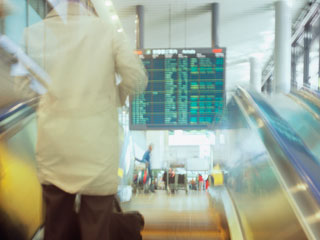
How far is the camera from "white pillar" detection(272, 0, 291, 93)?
9.16m

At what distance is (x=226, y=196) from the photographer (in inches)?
137

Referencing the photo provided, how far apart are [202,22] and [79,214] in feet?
32.9

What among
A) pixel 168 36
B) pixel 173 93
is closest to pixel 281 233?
pixel 173 93

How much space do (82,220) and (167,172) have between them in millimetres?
7875

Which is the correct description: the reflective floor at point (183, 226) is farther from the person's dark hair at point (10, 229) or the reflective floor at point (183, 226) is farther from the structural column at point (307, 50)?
the structural column at point (307, 50)

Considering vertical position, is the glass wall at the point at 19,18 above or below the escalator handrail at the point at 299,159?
above

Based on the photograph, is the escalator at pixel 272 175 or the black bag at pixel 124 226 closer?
the escalator at pixel 272 175

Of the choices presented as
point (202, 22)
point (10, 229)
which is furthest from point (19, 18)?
point (202, 22)

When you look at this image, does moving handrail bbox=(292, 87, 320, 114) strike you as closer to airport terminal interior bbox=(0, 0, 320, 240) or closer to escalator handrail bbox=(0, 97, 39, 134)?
airport terminal interior bbox=(0, 0, 320, 240)

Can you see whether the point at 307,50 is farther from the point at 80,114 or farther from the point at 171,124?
the point at 80,114

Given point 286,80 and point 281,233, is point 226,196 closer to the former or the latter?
point 281,233

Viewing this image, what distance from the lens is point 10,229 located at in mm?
2314

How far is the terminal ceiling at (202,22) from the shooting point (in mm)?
9742

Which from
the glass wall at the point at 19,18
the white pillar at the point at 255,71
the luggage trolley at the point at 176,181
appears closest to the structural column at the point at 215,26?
the luggage trolley at the point at 176,181
